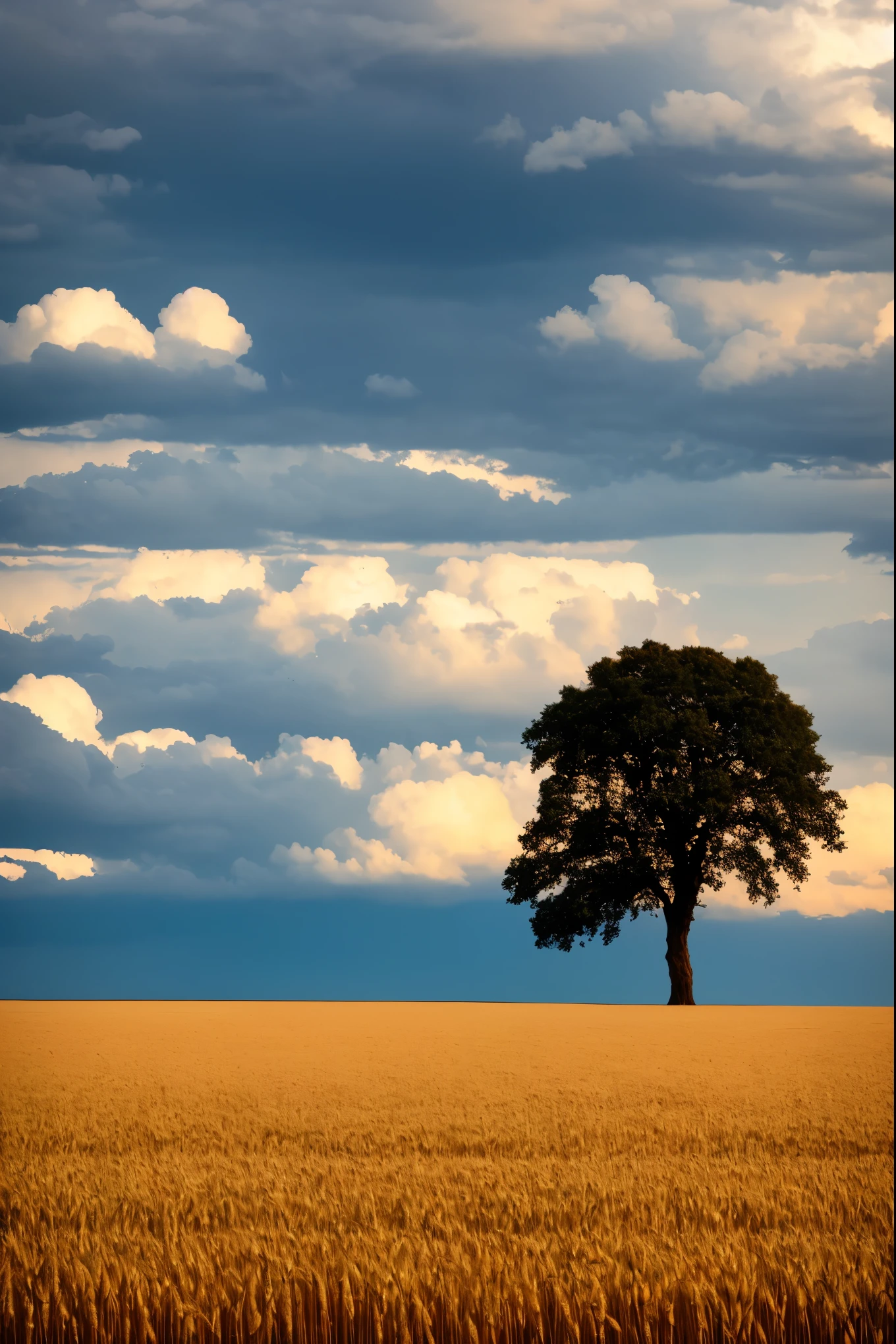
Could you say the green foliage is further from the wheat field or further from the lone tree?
the wheat field

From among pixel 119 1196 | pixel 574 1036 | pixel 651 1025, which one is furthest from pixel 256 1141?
pixel 651 1025

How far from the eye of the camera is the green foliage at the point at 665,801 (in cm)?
3634

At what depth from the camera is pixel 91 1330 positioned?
5871 millimetres

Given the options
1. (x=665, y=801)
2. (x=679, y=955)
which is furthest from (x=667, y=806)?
(x=679, y=955)

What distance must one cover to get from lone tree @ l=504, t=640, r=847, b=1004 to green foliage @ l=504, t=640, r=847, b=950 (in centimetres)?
4

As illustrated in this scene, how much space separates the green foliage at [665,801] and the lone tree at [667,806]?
44mm

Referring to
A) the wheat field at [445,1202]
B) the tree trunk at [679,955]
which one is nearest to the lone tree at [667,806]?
the tree trunk at [679,955]

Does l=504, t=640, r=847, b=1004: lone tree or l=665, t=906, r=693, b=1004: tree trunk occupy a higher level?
l=504, t=640, r=847, b=1004: lone tree

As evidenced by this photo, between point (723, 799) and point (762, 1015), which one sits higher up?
point (723, 799)

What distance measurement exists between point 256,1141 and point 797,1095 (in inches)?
293

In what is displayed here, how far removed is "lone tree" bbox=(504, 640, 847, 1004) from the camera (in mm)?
36375

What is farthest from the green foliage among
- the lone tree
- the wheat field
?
the wheat field

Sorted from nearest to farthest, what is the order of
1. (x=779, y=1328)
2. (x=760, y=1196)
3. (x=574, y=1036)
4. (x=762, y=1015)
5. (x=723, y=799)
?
(x=779, y=1328) → (x=760, y=1196) → (x=574, y=1036) → (x=762, y=1015) → (x=723, y=799)

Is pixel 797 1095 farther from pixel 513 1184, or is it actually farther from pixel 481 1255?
pixel 481 1255
